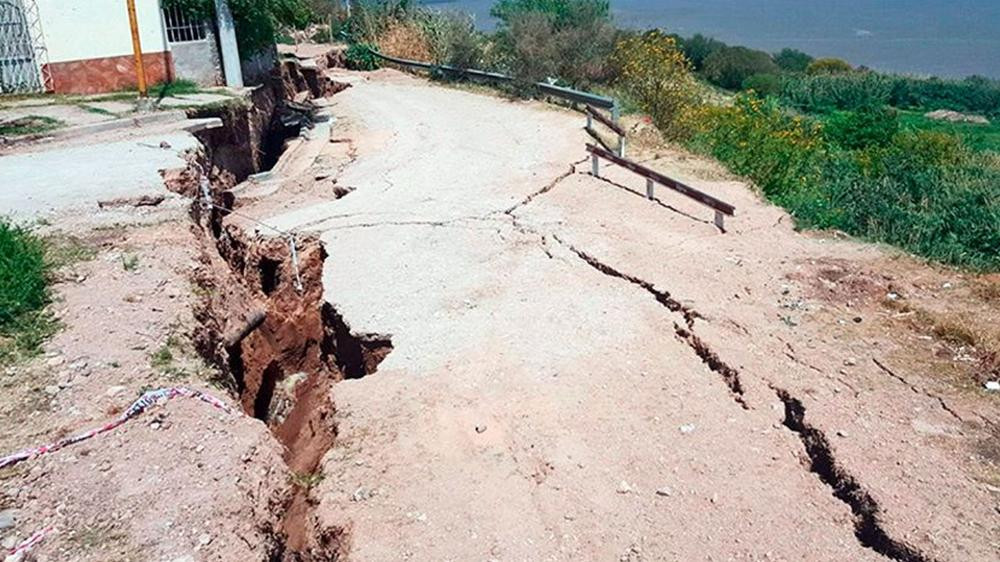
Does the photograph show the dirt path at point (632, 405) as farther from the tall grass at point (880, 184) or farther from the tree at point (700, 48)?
the tree at point (700, 48)

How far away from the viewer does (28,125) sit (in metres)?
13.2

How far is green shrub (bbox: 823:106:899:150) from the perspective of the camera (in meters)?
19.5

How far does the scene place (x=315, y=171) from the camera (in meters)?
13.4

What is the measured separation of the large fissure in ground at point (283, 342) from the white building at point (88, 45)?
600cm

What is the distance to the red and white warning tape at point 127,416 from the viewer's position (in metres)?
4.76

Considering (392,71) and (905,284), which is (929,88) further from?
(905,284)

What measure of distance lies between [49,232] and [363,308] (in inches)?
145

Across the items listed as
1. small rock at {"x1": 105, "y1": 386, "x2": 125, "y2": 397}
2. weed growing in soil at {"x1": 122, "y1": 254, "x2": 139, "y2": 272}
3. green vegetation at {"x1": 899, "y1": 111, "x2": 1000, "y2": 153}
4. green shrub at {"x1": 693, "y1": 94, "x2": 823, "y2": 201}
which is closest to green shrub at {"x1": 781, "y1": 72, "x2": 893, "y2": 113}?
green vegetation at {"x1": 899, "y1": 111, "x2": 1000, "y2": 153}

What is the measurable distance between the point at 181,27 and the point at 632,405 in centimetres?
1458

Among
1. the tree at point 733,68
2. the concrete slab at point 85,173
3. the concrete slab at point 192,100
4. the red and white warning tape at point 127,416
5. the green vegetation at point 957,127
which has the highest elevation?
the concrete slab at point 192,100

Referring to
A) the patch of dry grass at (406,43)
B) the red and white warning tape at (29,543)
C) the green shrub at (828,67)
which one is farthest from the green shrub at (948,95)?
the red and white warning tape at (29,543)

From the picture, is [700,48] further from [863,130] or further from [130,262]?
[130,262]

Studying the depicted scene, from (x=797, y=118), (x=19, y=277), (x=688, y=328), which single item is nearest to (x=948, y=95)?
(x=797, y=118)

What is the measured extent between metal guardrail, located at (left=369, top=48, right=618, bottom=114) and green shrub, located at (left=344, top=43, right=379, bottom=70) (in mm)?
160
